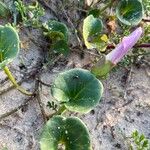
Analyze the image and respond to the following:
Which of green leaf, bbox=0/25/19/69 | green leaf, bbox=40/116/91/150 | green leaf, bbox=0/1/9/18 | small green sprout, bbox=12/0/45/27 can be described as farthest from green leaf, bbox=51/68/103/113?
green leaf, bbox=0/1/9/18

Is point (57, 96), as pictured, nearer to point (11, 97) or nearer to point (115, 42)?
point (11, 97)

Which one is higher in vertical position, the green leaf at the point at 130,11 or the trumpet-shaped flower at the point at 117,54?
the trumpet-shaped flower at the point at 117,54

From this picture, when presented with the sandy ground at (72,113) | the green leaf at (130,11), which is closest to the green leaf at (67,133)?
the sandy ground at (72,113)

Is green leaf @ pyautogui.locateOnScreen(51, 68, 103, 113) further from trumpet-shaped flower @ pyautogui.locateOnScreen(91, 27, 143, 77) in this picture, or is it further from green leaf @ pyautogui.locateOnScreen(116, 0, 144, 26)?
green leaf @ pyautogui.locateOnScreen(116, 0, 144, 26)

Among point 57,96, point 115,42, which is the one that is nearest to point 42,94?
point 57,96

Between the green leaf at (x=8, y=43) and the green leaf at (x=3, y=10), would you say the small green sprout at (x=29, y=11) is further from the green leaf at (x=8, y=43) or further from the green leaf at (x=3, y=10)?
the green leaf at (x=8, y=43)
